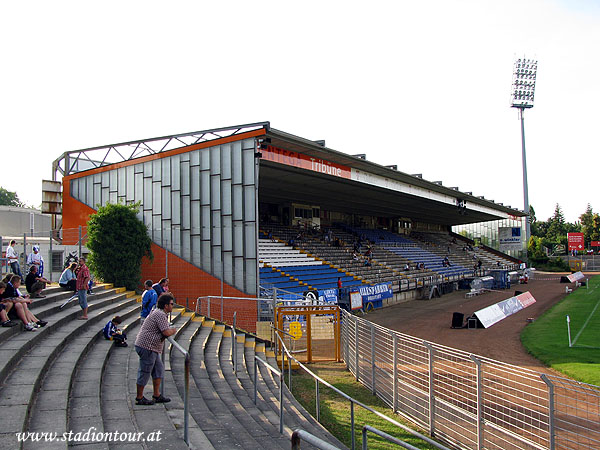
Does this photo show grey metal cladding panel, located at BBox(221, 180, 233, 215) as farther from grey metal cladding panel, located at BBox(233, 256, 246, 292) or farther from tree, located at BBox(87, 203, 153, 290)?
tree, located at BBox(87, 203, 153, 290)

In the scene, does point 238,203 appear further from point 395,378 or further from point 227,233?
point 395,378

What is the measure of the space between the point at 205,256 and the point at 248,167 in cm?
413

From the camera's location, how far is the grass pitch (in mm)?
12505

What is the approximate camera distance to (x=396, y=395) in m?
9.01

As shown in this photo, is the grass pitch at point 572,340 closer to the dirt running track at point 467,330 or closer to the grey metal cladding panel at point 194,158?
the dirt running track at point 467,330

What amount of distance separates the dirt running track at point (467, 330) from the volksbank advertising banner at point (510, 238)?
26.7m

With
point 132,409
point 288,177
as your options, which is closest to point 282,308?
point 132,409

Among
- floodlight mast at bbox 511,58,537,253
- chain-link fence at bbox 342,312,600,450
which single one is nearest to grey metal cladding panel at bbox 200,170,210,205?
chain-link fence at bbox 342,312,600,450

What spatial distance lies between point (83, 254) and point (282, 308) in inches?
398

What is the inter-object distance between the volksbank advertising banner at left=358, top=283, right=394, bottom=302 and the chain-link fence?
504 inches

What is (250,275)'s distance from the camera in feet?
60.8

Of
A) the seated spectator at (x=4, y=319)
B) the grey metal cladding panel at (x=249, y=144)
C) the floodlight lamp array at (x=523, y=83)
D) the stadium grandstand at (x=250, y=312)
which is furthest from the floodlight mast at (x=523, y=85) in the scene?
the seated spectator at (x=4, y=319)

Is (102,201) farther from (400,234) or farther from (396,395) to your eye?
(400,234)

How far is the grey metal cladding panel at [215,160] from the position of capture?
1958 centimetres
